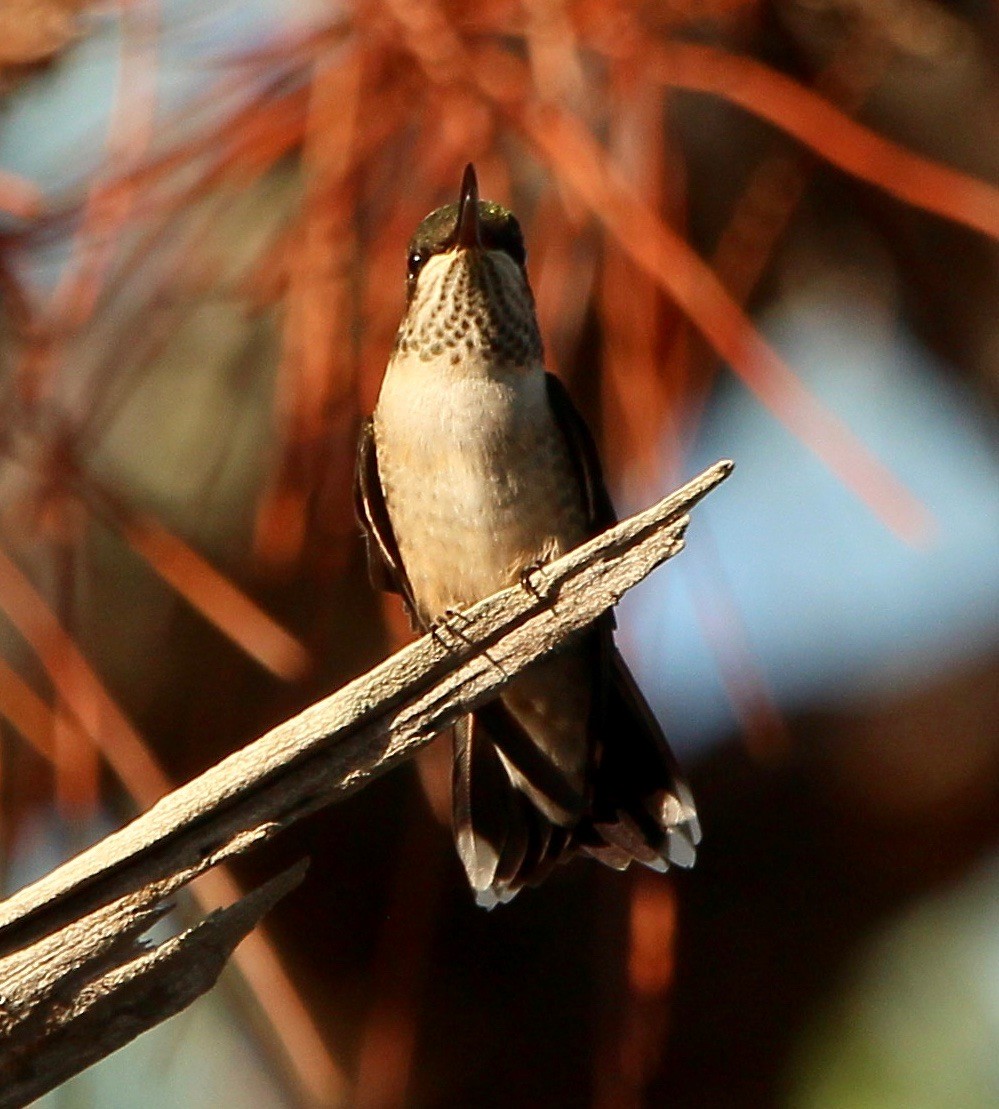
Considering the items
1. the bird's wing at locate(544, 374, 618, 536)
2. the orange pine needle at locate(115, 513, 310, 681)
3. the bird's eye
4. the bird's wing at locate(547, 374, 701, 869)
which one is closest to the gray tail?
the bird's wing at locate(547, 374, 701, 869)

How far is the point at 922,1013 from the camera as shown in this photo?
338cm

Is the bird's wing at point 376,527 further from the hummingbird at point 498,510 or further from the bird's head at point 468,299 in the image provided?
the bird's head at point 468,299

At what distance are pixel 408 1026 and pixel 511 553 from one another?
818 mm

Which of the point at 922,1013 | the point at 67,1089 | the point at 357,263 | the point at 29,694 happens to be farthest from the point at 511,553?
the point at 67,1089

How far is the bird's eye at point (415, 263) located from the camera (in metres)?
2.74

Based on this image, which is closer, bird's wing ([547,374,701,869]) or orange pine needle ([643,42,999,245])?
orange pine needle ([643,42,999,245])

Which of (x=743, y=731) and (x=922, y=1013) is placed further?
(x=922, y=1013)

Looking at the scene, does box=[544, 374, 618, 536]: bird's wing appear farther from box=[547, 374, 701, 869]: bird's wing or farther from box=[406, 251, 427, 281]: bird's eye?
box=[406, 251, 427, 281]: bird's eye

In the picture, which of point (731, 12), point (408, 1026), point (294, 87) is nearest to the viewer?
point (294, 87)

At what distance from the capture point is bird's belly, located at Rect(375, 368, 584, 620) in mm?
2699

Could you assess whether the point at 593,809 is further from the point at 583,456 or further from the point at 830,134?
the point at 830,134

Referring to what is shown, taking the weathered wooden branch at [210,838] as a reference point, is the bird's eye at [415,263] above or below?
above

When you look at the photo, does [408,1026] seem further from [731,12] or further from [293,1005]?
[731,12]

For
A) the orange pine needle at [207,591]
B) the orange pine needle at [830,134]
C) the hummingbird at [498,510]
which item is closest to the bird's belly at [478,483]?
the hummingbird at [498,510]
